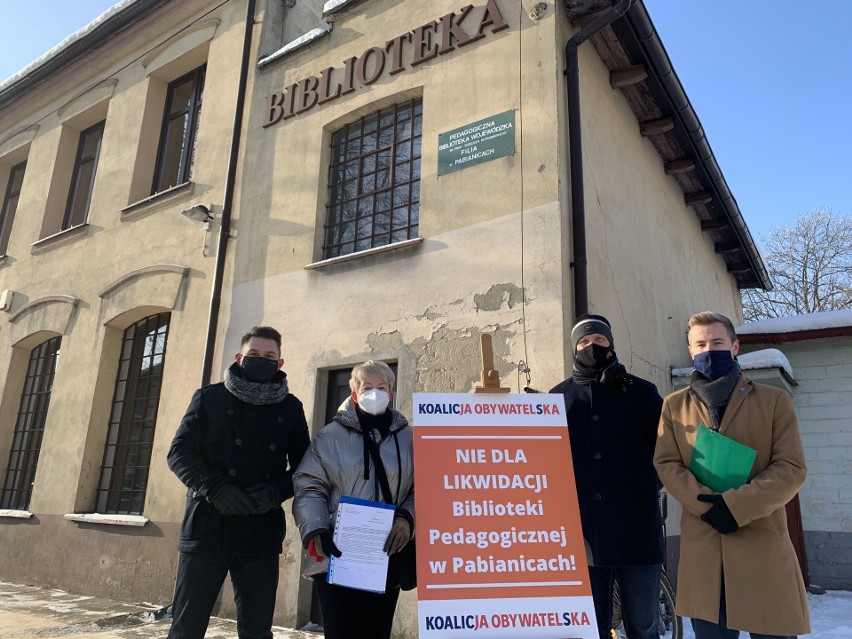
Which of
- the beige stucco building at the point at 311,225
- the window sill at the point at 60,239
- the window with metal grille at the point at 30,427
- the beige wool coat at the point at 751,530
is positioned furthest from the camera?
the window sill at the point at 60,239

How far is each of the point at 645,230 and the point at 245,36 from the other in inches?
228

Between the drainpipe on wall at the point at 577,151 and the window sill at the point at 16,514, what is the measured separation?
770cm

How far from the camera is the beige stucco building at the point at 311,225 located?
5730 millimetres

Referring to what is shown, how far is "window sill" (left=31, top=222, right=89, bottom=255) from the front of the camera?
31.3 ft

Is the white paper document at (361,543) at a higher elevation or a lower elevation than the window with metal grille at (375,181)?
lower

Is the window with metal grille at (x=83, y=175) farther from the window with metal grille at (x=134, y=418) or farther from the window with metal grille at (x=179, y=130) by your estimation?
the window with metal grille at (x=134, y=418)

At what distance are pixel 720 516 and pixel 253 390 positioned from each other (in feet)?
7.72

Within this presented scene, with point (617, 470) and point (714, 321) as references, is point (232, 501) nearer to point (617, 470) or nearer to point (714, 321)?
point (617, 470)

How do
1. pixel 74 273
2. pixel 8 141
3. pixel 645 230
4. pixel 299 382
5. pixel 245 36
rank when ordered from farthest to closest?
pixel 8 141 → pixel 74 273 → pixel 245 36 → pixel 645 230 → pixel 299 382

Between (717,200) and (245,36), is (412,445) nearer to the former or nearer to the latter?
(245,36)

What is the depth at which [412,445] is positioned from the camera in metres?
3.07

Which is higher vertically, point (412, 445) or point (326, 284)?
point (326, 284)

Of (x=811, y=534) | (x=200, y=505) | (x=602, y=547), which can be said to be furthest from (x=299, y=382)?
(x=811, y=534)

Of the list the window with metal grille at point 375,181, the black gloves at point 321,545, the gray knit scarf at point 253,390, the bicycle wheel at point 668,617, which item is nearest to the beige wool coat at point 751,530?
the black gloves at point 321,545
